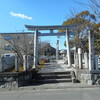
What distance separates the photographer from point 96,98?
6.50 m

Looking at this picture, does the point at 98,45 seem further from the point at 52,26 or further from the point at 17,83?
the point at 17,83

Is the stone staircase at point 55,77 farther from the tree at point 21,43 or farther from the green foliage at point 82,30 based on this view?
the green foliage at point 82,30

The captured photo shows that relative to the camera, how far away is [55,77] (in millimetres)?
11469

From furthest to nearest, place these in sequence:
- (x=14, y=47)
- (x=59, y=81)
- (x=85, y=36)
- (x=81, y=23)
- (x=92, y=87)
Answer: (x=85, y=36) → (x=81, y=23) → (x=14, y=47) → (x=59, y=81) → (x=92, y=87)

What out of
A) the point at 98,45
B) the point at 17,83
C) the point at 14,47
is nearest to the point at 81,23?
the point at 98,45

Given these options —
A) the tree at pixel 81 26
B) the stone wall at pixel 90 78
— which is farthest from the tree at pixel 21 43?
the stone wall at pixel 90 78

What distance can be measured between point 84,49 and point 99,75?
13.6 m

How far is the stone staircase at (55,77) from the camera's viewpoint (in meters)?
10.7

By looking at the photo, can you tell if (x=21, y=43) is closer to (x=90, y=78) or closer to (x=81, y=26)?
(x=81, y=26)

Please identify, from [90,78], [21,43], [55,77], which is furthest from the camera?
[21,43]

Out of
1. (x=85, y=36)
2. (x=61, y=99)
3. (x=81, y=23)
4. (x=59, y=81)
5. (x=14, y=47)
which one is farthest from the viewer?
(x=85, y=36)

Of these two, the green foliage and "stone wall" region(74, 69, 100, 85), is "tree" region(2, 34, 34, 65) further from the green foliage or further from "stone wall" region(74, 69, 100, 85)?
"stone wall" region(74, 69, 100, 85)

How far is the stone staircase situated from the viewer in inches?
423

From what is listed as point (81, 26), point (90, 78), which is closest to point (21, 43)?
point (81, 26)
